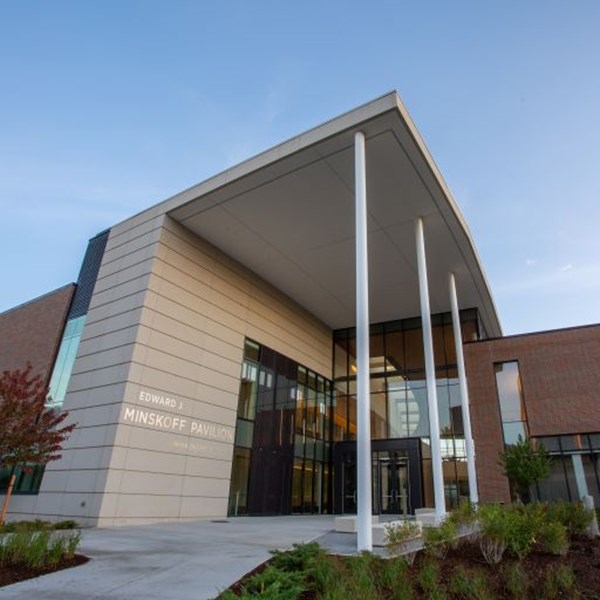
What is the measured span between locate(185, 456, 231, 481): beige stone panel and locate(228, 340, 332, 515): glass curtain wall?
688 mm

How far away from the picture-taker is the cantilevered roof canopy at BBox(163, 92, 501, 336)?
14.0m

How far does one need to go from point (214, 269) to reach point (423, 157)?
29.8 ft

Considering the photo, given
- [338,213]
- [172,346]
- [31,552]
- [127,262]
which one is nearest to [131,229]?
[127,262]

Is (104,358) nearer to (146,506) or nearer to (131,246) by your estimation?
(131,246)

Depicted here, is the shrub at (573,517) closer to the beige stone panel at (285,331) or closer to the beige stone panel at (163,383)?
the beige stone panel at (163,383)

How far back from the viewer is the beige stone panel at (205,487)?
52.5ft

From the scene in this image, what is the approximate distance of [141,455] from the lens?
14.6m

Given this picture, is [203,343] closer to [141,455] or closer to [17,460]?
[141,455]

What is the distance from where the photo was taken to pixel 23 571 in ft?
21.7

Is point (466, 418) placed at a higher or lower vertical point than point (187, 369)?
lower

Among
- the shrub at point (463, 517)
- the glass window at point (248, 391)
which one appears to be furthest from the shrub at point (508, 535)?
the glass window at point (248, 391)

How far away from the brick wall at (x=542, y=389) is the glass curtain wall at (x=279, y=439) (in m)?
7.57

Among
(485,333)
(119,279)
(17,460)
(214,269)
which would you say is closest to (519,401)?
(485,333)

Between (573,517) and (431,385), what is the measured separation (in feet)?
18.5
